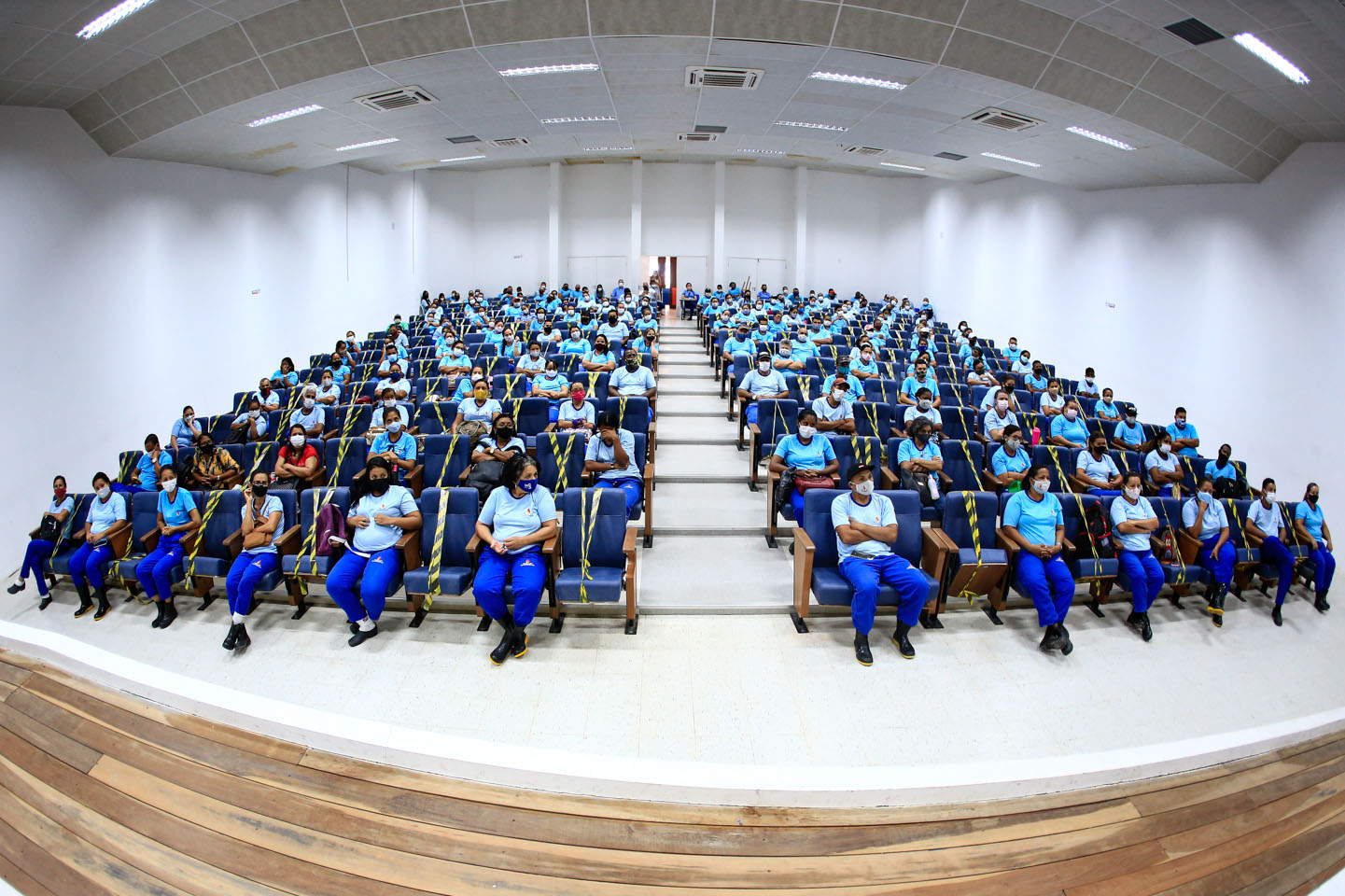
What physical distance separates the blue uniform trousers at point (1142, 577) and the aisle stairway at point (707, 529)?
2.21m

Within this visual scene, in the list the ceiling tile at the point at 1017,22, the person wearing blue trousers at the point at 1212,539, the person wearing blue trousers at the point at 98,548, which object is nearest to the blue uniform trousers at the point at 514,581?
the person wearing blue trousers at the point at 98,548

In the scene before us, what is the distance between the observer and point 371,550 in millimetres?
3756

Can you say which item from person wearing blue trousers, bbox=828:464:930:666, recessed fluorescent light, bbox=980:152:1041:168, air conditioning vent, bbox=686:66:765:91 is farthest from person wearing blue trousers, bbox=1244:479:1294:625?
recessed fluorescent light, bbox=980:152:1041:168

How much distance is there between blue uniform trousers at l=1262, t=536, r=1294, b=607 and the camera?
430 centimetres

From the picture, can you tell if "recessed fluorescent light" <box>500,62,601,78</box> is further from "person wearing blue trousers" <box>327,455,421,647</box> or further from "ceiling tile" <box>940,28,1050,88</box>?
"person wearing blue trousers" <box>327,455,421,647</box>

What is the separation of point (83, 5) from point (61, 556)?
420 centimetres

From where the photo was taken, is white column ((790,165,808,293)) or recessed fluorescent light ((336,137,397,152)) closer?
recessed fluorescent light ((336,137,397,152))

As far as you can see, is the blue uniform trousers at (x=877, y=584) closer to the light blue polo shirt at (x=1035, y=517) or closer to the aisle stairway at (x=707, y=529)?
the aisle stairway at (x=707, y=529)

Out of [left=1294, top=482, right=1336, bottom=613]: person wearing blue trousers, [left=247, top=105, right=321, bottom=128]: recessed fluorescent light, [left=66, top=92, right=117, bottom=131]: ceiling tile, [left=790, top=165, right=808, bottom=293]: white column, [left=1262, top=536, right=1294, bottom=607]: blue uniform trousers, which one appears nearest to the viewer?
[left=1262, top=536, right=1294, bottom=607]: blue uniform trousers

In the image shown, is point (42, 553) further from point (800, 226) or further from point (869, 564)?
point (800, 226)

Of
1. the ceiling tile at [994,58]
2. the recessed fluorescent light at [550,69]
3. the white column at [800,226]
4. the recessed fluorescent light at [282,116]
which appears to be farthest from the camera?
the white column at [800,226]

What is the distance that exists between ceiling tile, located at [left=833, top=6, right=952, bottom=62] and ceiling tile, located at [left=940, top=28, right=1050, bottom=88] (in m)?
0.15

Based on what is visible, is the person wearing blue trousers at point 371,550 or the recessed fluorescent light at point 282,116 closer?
the person wearing blue trousers at point 371,550

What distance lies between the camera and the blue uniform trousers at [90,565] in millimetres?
4199
